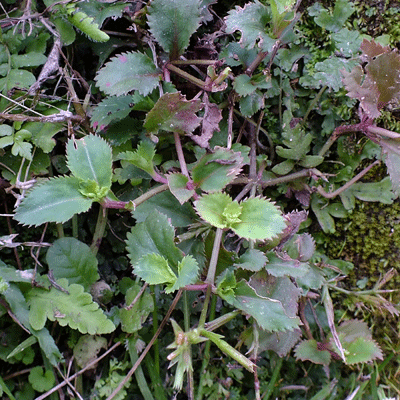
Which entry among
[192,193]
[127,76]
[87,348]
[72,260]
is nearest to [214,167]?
[192,193]

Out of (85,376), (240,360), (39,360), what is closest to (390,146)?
(240,360)

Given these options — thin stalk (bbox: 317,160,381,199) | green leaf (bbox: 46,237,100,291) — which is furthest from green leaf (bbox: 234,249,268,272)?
green leaf (bbox: 46,237,100,291)

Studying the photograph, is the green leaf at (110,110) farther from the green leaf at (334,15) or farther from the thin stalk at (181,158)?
the green leaf at (334,15)

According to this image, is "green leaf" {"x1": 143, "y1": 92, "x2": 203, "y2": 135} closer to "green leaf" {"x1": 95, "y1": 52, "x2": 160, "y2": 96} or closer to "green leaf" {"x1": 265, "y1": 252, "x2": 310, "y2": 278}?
"green leaf" {"x1": 95, "y1": 52, "x2": 160, "y2": 96}

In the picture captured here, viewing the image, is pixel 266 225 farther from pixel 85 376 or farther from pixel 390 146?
pixel 85 376

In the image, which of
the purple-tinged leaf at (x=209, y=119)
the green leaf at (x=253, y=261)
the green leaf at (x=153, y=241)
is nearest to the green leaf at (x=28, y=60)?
the purple-tinged leaf at (x=209, y=119)

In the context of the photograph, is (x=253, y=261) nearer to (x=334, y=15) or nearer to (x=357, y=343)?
(x=357, y=343)
